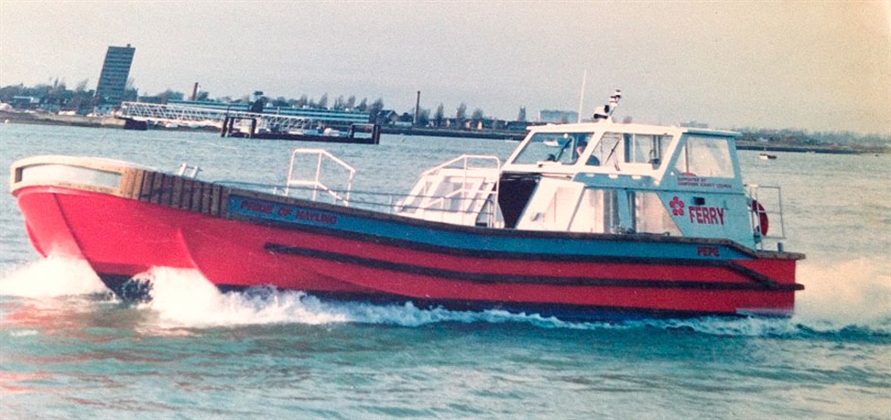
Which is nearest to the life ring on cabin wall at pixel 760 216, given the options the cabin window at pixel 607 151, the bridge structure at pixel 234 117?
the cabin window at pixel 607 151

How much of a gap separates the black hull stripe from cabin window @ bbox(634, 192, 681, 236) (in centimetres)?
72

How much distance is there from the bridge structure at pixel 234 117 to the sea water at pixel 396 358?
2852 centimetres

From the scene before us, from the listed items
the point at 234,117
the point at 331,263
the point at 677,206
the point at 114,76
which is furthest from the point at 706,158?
the point at 234,117

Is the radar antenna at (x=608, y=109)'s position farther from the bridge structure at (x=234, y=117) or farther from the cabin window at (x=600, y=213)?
the bridge structure at (x=234, y=117)

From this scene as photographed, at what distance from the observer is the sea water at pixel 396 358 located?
7.70 metres

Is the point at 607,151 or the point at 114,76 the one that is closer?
the point at 607,151

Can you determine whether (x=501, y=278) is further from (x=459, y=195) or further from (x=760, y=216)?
(x=760, y=216)

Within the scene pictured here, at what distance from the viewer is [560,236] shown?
10844 millimetres

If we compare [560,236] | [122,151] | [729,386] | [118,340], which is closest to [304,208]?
[118,340]

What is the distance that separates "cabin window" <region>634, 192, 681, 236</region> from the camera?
1177cm

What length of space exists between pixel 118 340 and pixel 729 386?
6117 millimetres

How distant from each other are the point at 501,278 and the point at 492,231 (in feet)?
1.90

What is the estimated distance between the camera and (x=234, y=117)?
51.3 meters

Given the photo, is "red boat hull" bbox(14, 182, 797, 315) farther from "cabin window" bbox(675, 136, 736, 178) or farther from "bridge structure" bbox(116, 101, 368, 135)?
"bridge structure" bbox(116, 101, 368, 135)
